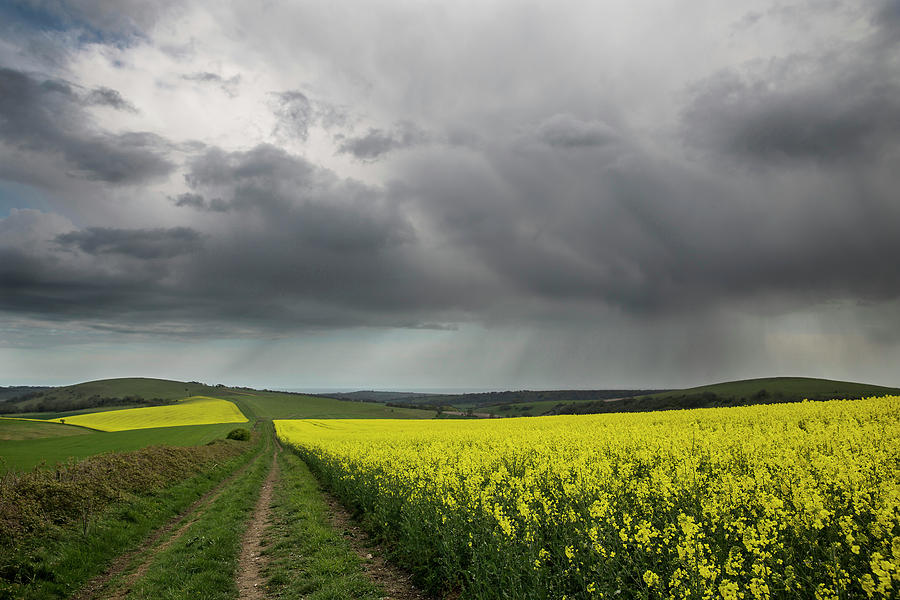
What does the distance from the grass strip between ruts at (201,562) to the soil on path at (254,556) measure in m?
0.17

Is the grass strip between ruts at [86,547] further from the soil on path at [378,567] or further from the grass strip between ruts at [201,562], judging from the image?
the soil on path at [378,567]

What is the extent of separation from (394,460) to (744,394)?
75570mm

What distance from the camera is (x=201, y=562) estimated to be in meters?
10.8

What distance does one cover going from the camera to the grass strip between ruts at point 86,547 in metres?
9.74

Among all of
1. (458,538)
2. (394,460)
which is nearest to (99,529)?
(394,460)

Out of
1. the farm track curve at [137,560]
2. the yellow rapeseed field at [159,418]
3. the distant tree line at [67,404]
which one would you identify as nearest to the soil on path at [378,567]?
the farm track curve at [137,560]

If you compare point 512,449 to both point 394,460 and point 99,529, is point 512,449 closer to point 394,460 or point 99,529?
point 394,460

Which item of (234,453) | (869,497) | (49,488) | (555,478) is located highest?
(869,497)

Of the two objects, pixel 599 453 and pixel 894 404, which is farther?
pixel 894 404

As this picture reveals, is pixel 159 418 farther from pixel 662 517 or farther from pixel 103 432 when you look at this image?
pixel 662 517

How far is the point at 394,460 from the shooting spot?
15.9 metres

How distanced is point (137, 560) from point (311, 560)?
203 inches

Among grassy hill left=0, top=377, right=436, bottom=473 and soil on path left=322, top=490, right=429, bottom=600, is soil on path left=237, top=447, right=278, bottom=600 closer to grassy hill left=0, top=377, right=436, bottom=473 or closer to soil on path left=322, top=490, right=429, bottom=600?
soil on path left=322, top=490, right=429, bottom=600

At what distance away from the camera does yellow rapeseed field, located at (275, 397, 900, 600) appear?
464cm
